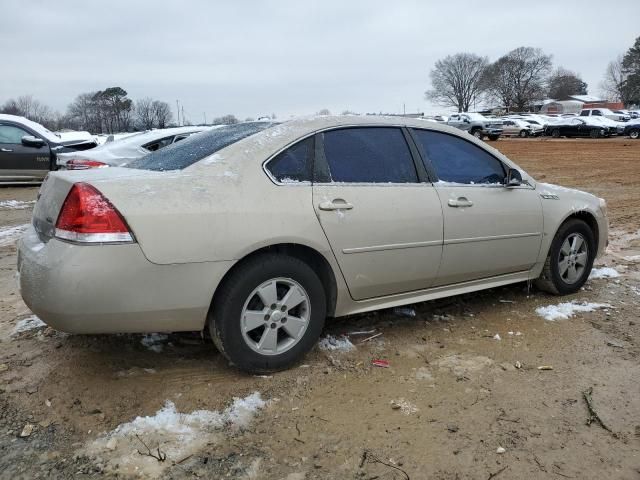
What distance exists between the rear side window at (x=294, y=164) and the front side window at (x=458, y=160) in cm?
95

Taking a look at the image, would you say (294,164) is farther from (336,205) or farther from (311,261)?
(311,261)

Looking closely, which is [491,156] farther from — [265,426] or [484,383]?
[265,426]

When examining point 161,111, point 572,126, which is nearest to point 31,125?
point 572,126

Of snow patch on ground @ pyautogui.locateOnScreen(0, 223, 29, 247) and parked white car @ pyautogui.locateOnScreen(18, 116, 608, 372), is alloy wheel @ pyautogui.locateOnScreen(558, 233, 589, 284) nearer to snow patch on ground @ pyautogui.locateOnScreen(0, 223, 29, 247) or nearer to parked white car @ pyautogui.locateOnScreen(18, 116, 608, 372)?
parked white car @ pyautogui.locateOnScreen(18, 116, 608, 372)

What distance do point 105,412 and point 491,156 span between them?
3.23 meters

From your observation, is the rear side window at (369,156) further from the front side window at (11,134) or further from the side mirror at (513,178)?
the front side window at (11,134)

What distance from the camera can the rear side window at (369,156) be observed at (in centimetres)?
350

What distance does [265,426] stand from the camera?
109 inches

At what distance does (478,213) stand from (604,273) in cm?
229

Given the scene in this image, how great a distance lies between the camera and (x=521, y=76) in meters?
96.0

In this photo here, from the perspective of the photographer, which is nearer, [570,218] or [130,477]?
[130,477]

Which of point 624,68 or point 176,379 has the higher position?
point 624,68

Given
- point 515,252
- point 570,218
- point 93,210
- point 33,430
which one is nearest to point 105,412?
point 33,430

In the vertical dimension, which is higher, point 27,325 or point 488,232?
point 488,232
